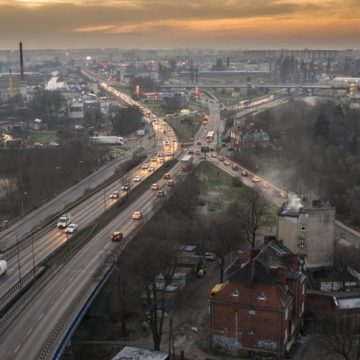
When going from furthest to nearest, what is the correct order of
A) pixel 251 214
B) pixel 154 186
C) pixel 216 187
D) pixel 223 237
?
pixel 216 187 → pixel 154 186 → pixel 251 214 → pixel 223 237

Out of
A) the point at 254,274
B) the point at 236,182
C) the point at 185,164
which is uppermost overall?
the point at 254,274

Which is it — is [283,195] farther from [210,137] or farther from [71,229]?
[210,137]

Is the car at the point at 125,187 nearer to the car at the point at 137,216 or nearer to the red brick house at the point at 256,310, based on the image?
Answer: the car at the point at 137,216

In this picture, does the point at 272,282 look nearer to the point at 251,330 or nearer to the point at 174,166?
the point at 251,330

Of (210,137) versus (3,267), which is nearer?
(3,267)

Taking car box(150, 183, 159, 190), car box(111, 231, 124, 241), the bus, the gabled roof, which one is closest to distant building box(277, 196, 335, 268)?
car box(111, 231, 124, 241)

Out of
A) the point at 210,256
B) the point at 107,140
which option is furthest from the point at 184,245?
the point at 107,140

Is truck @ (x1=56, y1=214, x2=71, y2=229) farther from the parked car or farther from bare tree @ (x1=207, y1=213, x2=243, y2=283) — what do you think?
bare tree @ (x1=207, y1=213, x2=243, y2=283)
